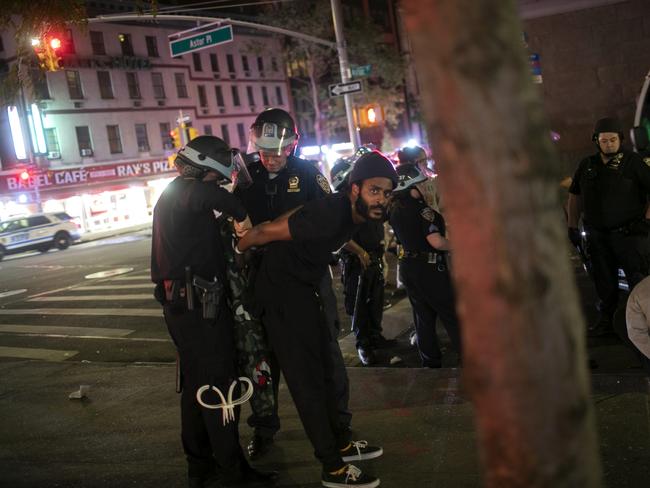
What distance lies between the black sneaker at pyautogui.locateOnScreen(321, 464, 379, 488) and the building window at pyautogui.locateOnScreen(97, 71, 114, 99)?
138ft

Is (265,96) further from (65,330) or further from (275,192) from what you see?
(275,192)

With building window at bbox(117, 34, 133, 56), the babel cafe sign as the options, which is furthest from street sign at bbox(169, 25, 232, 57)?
building window at bbox(117, 34, 133, 56)

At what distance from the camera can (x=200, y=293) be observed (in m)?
3.75

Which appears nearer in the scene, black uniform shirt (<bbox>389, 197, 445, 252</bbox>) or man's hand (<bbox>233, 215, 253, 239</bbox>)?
man's hand (<bbox>233, 215, 253, 239</bbox>)

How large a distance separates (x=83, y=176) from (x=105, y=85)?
6426mm

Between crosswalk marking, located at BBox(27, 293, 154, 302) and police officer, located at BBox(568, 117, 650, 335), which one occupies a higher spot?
police officer, located at BBox(568, 117, 650, 335)

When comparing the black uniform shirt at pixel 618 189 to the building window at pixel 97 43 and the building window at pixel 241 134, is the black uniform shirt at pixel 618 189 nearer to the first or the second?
the building window at pixel 97 43

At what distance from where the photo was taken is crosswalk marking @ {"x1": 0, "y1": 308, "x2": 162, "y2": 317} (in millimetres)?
10709

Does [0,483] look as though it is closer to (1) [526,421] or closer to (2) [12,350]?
(1) [526,421]

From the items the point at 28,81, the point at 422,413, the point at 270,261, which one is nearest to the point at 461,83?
the point at 270,261

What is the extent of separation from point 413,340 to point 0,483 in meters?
3.88

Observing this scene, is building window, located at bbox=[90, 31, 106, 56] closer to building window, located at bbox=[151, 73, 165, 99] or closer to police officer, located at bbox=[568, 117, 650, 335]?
building window, located at bbox=[151, 73, 165, 99]

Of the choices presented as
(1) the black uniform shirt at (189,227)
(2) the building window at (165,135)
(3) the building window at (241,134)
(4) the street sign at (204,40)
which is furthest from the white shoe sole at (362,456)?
(3) the building window at (241,134)

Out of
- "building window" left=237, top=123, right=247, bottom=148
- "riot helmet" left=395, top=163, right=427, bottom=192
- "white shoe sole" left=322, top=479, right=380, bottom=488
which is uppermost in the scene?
"building window" left=237, top=123, right=247, bottom=148
